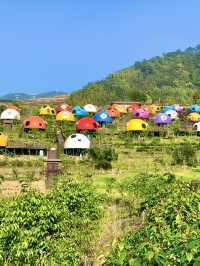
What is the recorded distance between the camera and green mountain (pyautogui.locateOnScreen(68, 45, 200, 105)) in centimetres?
8062

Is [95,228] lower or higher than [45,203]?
lower

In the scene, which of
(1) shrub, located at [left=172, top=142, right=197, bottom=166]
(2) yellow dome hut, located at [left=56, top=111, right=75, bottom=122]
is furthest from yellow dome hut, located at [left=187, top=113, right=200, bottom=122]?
(1) shrub, located at [left=172, top=142, right=197, bottom=166]

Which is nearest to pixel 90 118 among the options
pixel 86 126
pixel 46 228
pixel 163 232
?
pixel 86 126

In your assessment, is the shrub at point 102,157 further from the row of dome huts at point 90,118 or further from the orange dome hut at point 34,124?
the orange dome hut at point 34,124

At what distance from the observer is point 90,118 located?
153ft

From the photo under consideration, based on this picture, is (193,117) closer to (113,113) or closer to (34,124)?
(113,113)

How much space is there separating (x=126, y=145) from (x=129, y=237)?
3119cm

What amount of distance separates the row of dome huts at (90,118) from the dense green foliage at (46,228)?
23.7m

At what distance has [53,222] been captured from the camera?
12.0m

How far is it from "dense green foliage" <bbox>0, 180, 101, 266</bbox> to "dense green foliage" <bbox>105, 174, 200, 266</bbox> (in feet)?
5.22

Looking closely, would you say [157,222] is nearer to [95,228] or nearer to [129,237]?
[129,237]

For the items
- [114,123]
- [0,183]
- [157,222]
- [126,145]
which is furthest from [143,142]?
[157,222]

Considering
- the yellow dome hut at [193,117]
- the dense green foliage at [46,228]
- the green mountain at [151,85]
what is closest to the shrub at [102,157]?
the dense green foliage at [46,228]

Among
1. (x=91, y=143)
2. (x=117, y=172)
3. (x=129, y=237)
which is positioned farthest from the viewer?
(x=91, y=143)
